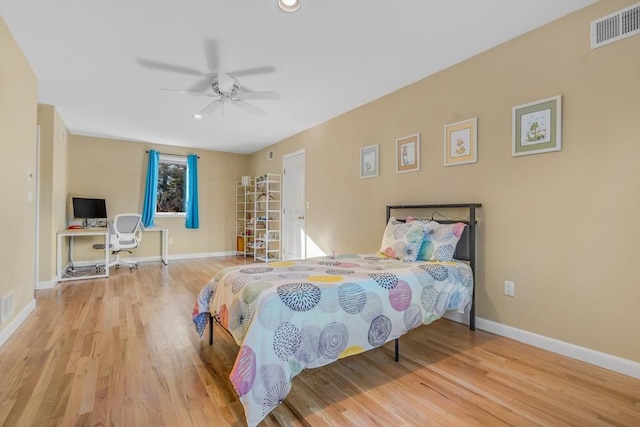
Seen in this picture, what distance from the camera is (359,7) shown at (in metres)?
2.10

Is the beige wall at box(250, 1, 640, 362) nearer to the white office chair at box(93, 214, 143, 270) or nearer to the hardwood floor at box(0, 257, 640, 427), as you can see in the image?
the hardwood floor at box(0, 257, 640, 427)

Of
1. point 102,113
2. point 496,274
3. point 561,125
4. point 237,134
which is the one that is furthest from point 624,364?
point 102,113

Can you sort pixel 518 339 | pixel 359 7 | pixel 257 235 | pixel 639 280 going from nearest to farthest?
pixel 639 280, pixel 359 7, pixel 518 339, pixel 257 235

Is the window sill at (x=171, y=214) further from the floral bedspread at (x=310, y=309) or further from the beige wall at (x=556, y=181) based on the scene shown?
the beige wall at (x=556, y=181)

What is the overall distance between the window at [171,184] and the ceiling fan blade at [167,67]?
12.7ft

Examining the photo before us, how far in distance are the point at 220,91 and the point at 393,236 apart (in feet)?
7.46

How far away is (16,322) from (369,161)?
12.5 feet

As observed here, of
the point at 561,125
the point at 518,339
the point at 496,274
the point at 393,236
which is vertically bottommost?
the point at 518,339

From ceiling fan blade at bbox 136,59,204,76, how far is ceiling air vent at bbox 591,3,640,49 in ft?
10.5

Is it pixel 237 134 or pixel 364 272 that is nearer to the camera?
pixel 364 272

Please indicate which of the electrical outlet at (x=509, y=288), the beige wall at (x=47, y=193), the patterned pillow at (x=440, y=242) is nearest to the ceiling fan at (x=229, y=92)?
the patterned pillow at (x=440, y=242)

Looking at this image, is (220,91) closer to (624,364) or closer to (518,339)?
(518,339)

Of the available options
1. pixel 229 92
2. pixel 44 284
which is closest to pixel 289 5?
pixel 229 92

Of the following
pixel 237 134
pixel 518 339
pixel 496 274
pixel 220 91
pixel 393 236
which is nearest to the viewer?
pixel 518 339
